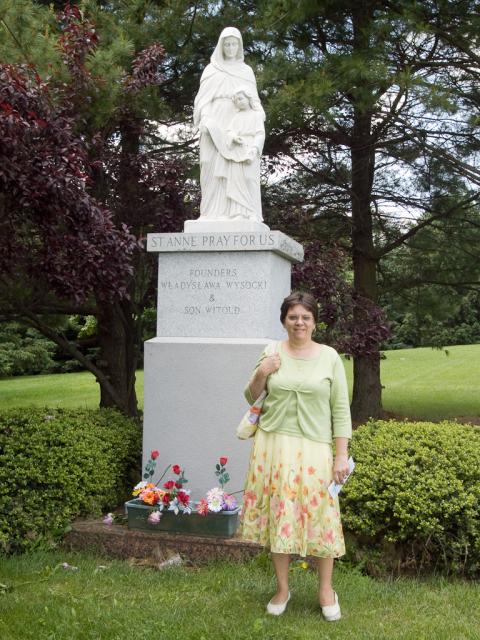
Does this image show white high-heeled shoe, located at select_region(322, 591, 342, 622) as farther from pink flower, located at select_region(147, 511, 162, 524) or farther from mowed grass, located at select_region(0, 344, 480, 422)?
mowed grass, located at select_region(0, 344, 480, 422)

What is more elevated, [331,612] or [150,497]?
[150,497]

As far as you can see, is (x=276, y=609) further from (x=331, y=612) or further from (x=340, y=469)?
(x=340, y=469)

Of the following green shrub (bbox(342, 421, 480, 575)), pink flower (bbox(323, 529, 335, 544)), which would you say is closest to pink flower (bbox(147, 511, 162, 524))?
green shrub (bbox(342, 421, 480, 575))

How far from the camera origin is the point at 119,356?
31.7ft

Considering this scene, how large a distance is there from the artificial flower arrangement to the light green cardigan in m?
1.34

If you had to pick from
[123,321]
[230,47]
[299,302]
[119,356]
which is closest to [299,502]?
[299,302]

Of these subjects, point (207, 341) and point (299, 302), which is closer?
point (299, 302)

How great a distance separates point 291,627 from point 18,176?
3.34 m

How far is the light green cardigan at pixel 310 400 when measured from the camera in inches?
151

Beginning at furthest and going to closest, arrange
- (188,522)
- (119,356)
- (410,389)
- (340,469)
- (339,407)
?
(410,389), (119,356), (188,522), (339,407), (340,469)

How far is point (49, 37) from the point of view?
7.20 m

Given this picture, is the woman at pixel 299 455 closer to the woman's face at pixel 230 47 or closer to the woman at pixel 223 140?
the woman at pixel 223 140

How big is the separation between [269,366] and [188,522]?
1.89m

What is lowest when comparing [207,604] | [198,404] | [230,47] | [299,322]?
[207,604]
